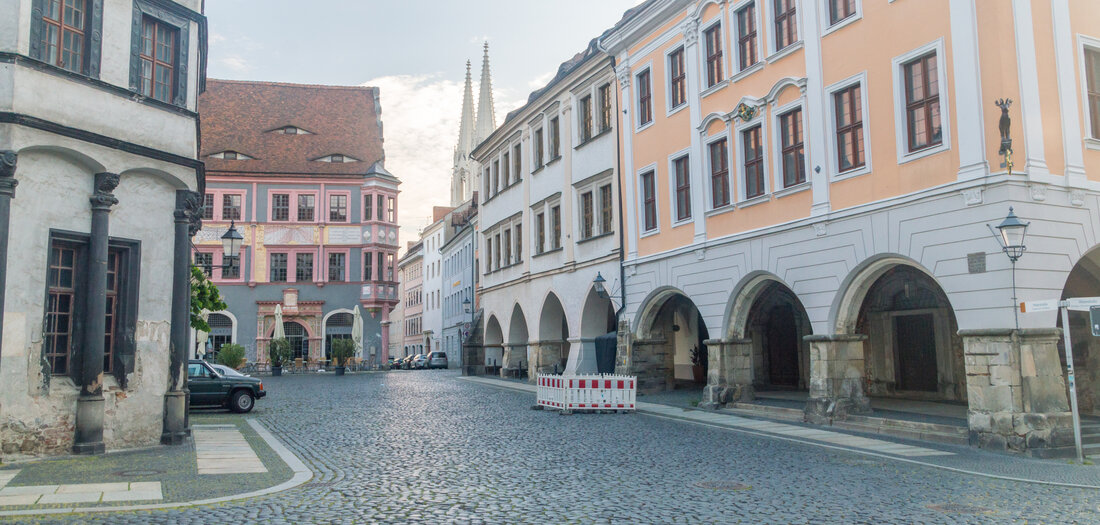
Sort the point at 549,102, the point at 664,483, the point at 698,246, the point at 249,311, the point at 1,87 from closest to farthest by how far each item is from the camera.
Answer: the point at 664,483 → the point at 1,87 → the point at 698,246 → the point at 549,102 → the point at 249,311

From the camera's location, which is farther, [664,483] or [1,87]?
[1,87]

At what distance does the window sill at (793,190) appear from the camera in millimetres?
19536

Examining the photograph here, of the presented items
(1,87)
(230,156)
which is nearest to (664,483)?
(1,87)

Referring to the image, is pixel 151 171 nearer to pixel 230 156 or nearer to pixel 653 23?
pixel 653 23

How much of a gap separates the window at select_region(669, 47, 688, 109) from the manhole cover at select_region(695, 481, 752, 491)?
15723 millimetres

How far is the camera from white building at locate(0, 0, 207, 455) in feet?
42.3

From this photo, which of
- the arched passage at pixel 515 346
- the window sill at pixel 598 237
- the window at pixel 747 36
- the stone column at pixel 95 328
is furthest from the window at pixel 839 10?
the arched passage at pixel 515 346

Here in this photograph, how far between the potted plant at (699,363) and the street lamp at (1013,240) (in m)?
17.7

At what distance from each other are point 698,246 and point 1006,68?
975 centimetres

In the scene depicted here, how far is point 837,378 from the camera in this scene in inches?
722

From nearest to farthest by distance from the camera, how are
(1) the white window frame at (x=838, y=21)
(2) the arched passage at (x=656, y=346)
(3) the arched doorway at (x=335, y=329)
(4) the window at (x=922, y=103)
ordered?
1. (4) the window at (x=922, y=103)
2. (1) the white window frame at (x=838, y=21)
3. (2) the arched passage at (x=656, y=346)
4. (3) the arched doorway at (x=335, y=329)

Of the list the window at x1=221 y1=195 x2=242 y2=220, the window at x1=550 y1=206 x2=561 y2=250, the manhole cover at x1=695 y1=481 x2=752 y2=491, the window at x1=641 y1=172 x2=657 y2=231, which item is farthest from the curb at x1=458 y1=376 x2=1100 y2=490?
the window at x1=221 y1=195 x2=242 y2=220

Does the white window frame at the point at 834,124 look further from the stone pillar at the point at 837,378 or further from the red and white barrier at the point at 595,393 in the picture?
the red and white barrier at the point at 595,393

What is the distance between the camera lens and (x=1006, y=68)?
15008 mm
